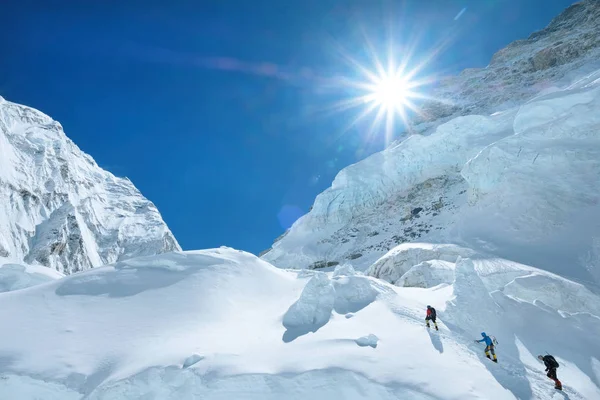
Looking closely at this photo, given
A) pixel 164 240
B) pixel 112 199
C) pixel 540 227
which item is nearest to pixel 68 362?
pixel 540 227

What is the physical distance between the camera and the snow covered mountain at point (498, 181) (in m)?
30.8

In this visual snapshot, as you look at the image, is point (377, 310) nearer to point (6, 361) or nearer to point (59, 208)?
point (6, 361)

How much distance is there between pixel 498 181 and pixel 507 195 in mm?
2146

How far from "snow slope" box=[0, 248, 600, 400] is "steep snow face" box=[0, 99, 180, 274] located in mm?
59247

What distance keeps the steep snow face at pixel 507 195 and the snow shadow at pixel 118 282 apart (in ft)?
93.0

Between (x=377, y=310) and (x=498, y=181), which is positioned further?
(x=498, y=181)

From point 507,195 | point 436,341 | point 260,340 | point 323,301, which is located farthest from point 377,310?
point 507,195

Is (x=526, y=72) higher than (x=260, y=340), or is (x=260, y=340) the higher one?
(x=526, y=72)

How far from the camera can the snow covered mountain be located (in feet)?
101

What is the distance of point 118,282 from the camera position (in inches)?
573

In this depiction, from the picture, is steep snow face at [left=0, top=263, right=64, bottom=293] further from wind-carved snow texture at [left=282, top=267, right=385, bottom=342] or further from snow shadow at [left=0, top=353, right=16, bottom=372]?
wind-carved snow texture at [left=282, top=267, right=385, bottom=342]

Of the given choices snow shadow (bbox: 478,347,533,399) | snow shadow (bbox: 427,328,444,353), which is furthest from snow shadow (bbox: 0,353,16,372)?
snow shadow (bbox: 478,347,533,399)

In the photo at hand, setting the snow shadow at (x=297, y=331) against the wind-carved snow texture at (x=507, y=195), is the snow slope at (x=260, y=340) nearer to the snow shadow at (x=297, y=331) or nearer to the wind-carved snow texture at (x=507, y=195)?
the snow shadow at (x=297, y=331)

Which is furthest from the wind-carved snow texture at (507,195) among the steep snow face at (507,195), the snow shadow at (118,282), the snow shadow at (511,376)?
the snow shadow at (118,282)
